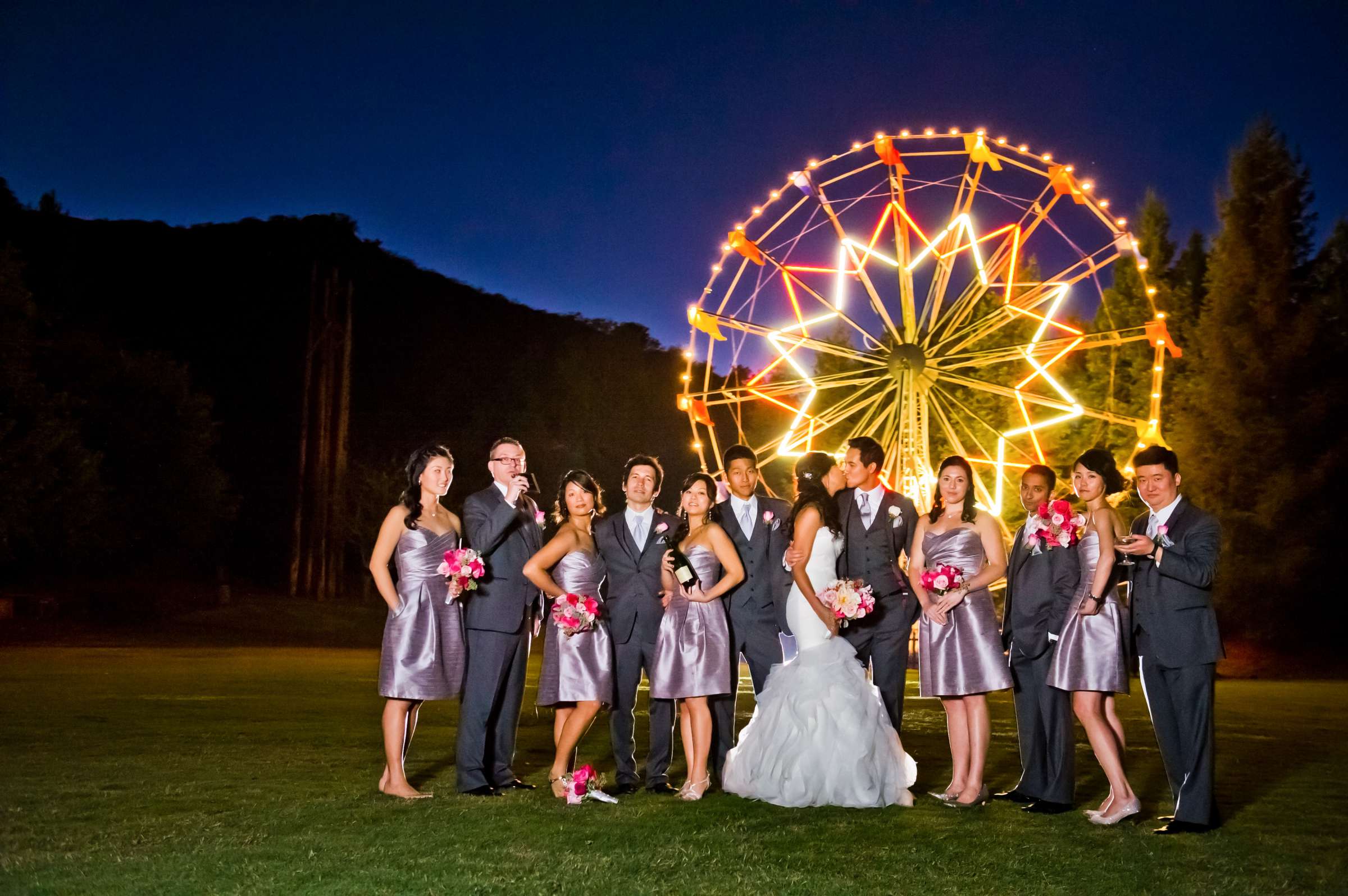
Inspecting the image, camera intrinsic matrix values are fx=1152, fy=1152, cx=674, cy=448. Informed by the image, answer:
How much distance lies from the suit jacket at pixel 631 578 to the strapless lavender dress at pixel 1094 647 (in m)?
2.43

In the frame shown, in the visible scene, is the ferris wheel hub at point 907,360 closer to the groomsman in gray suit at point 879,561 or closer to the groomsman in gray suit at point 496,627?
the groomsman in gray suit at point 879,561

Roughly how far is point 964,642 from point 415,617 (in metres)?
3.35

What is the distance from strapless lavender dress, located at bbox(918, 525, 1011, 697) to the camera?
695cm

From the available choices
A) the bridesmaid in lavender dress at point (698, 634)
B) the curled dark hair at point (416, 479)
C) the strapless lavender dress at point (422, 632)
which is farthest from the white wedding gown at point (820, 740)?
the curled dark hair at point (416, 479)

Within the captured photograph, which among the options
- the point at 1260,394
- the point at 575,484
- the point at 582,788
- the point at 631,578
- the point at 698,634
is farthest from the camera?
the point at 1260,394

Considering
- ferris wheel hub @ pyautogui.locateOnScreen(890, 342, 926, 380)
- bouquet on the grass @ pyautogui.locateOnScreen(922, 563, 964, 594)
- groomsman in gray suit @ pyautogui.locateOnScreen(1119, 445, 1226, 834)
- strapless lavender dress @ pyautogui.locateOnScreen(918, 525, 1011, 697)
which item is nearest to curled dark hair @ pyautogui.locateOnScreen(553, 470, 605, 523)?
bouquet on the grass @ pyautogui.locateOnScreen(922, 563, 964, 594)

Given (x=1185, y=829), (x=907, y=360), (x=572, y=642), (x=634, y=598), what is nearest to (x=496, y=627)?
(x=572, y=642)

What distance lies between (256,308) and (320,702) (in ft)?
188

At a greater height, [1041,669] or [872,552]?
[872,552]

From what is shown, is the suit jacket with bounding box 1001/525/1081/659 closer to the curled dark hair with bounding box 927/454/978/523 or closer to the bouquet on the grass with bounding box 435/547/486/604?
the curled dark hair with bounding box 927/454/978/523

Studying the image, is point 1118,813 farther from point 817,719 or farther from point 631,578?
point 631,578

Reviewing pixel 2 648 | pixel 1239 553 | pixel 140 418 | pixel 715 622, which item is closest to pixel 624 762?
pixel 715 622

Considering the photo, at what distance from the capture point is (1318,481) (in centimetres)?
2798

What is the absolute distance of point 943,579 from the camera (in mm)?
6781
